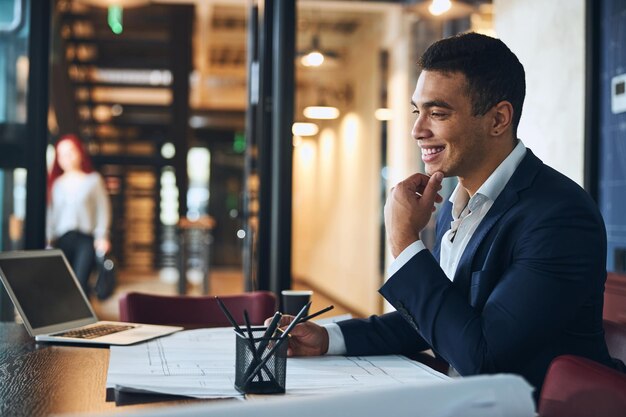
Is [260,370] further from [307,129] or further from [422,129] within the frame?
[307,129]

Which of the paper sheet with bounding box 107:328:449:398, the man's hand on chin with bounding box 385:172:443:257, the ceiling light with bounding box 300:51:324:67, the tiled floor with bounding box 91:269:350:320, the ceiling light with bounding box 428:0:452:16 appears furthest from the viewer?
the tiled floor with bounding box 91:269:350:320

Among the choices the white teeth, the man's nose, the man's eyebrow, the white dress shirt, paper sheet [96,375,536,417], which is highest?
the man's eyebrow

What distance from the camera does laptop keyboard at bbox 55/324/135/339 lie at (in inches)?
72.2

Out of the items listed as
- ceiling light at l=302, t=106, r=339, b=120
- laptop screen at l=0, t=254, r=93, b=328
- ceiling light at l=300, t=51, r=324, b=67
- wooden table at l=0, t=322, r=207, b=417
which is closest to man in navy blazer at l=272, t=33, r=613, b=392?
wooden table at l=0, t=322, r=207, b=417

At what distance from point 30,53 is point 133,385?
2.76 meters

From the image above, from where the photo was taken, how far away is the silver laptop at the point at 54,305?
180 centimetres

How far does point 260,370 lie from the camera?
123cm

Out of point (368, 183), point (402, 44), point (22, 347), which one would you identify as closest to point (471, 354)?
point (22, 347)

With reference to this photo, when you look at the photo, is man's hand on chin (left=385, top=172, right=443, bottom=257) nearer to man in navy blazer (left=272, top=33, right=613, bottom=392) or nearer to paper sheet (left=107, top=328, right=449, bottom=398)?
man in navy blazer (left=272, top=33, right=613, bottom=392)

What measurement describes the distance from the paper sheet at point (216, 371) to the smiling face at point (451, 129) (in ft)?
1.43

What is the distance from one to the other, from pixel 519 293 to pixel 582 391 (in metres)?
0.30

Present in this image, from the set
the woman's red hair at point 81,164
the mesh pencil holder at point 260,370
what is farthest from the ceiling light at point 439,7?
the mesh pencil holder at point 260,370

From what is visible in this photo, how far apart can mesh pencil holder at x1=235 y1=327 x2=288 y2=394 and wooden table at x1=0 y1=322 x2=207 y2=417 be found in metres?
0.11

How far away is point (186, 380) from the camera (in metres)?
1.31
